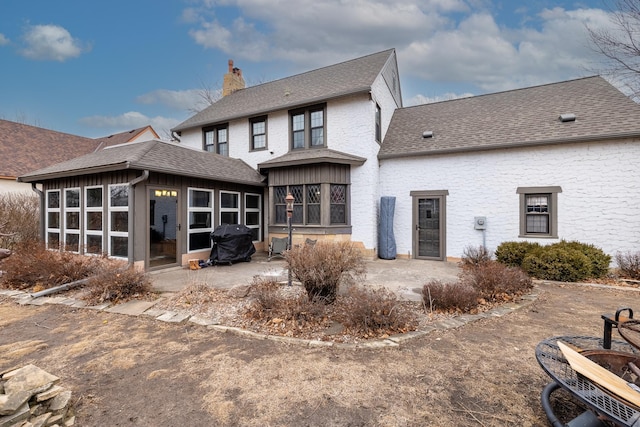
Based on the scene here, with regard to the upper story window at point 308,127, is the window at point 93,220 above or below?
below

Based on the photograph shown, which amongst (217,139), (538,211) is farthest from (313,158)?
(538,211)

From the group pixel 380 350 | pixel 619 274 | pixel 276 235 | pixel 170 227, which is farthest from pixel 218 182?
pixel 619 274

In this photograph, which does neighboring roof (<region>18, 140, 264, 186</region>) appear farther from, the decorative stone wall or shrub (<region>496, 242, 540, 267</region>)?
shrub (<region>496, 242, 540, 267</region>)

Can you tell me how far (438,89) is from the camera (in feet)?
67.1

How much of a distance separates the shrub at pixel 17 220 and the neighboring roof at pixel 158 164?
2202mm

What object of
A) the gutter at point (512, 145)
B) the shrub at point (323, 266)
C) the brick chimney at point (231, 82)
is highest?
the brick chimney at point (231, 82)

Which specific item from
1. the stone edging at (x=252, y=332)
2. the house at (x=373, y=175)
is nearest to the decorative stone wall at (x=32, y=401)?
the stone edging at (x=252, y=332)

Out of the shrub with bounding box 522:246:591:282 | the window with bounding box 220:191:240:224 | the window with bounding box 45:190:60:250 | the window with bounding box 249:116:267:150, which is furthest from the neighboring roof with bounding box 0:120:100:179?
the shrub with bounding box 522:246:591:282

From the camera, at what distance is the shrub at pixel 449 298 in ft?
15.2

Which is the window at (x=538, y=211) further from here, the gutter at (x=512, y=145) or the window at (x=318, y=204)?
the window at (x=318, y=204)

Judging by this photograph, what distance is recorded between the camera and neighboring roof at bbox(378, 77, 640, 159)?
8398mm

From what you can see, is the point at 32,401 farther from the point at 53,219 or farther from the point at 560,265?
the point at 53,219

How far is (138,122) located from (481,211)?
7103cm

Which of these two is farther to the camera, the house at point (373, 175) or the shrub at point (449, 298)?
the house at point (373, 175)
